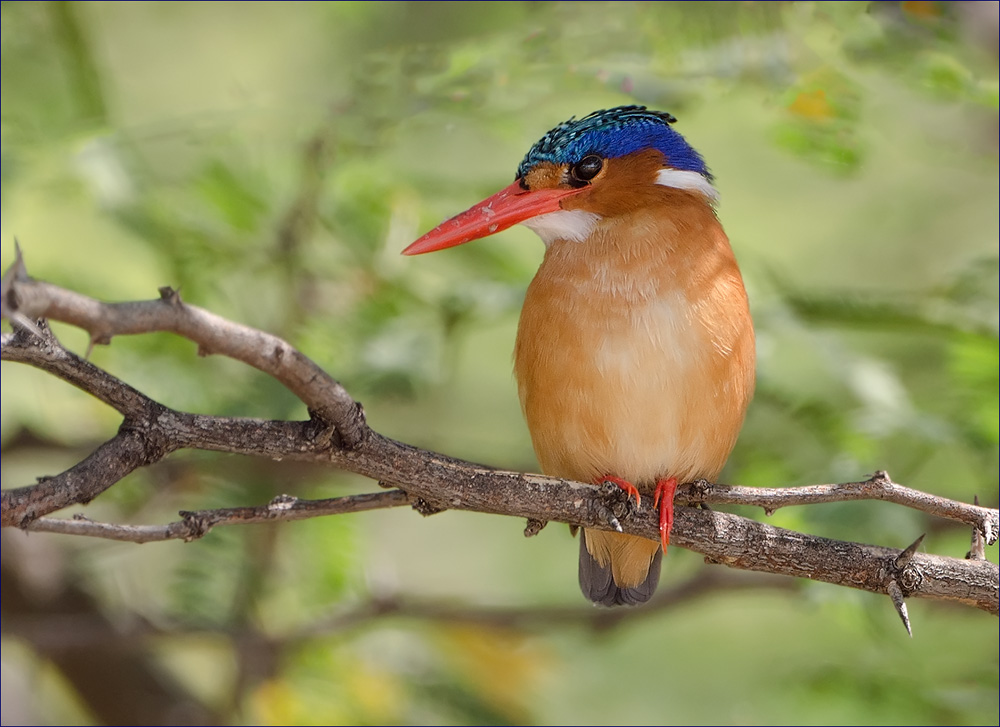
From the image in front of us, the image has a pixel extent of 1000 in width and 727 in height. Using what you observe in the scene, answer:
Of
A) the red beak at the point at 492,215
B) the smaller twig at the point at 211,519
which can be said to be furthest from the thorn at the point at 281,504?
the red beak at the point at 492,215

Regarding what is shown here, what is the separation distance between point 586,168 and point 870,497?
3.22 ft

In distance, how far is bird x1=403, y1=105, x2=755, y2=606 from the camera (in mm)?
2293

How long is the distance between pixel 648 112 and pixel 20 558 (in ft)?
8.79

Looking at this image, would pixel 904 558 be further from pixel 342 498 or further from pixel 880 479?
pixel 342 498

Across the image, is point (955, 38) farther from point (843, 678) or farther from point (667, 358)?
point (843, 678)

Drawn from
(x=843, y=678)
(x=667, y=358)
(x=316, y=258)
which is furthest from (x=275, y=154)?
(x=843, y=678)

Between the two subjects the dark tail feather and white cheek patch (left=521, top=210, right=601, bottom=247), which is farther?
the dark tail feather

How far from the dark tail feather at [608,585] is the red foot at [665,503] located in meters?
0.41

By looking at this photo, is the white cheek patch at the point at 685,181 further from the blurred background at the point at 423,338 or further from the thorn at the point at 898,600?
the thorn at the point at 898,600

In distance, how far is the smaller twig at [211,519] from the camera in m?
1.66

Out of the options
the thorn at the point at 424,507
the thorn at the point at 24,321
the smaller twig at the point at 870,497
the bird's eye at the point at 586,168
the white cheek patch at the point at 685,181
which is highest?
the white cheek patch at the point at 685,181

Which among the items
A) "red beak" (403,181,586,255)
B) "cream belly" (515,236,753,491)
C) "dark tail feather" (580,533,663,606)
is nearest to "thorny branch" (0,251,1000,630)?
"cream belly" (515,236,753,491)

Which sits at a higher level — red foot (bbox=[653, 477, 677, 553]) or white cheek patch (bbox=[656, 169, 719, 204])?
white cheek patch (bbox=[656, 169, 719, 204])

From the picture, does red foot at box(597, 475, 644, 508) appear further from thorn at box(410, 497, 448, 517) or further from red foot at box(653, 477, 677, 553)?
thorn at box(410, 497, 448, 517)
